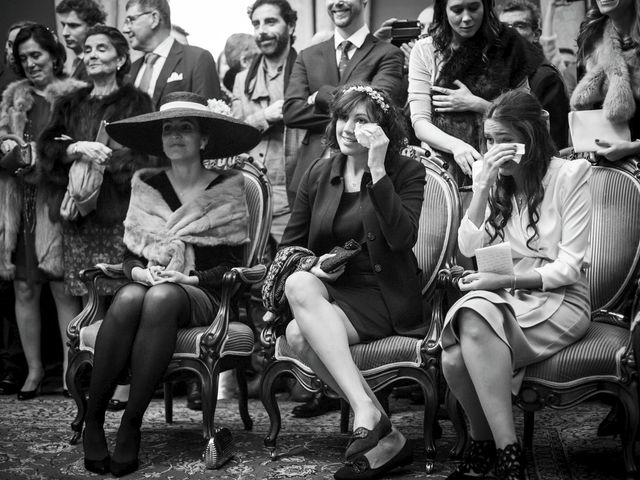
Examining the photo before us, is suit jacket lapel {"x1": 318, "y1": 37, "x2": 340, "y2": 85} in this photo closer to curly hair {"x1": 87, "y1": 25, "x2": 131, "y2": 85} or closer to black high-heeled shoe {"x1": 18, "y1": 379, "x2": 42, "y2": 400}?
curly hair {"x1": 87, "y1": 25, "x2": 131, "y2": 85}

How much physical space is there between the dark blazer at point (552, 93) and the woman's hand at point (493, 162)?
3.46 feet

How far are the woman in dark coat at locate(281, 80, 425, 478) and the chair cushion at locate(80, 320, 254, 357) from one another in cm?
34

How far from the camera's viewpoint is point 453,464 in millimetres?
3350

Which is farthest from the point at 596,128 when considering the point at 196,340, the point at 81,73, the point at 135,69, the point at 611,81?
the point at 81,73

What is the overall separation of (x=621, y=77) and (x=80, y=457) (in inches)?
105

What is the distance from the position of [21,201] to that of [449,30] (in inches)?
100

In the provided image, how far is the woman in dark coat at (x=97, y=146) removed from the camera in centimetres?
446

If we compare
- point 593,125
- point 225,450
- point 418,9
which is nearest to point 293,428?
point 225,450

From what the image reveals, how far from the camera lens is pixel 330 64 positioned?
4492 millimetres

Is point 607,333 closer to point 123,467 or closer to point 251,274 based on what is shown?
point 251,274

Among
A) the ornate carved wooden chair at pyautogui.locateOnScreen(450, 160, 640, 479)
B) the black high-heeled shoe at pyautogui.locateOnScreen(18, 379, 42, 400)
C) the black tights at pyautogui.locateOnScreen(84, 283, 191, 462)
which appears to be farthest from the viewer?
the black high-heeled shoe at pyautogui.locateOnScreen(18, 379, 42, 400)

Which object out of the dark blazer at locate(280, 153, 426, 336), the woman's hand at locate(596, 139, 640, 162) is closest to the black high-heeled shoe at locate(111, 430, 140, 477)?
the dark blazer at locate(280, 153, 426, 336)

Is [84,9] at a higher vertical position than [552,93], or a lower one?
higher

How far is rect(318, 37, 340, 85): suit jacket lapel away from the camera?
4.46 m
